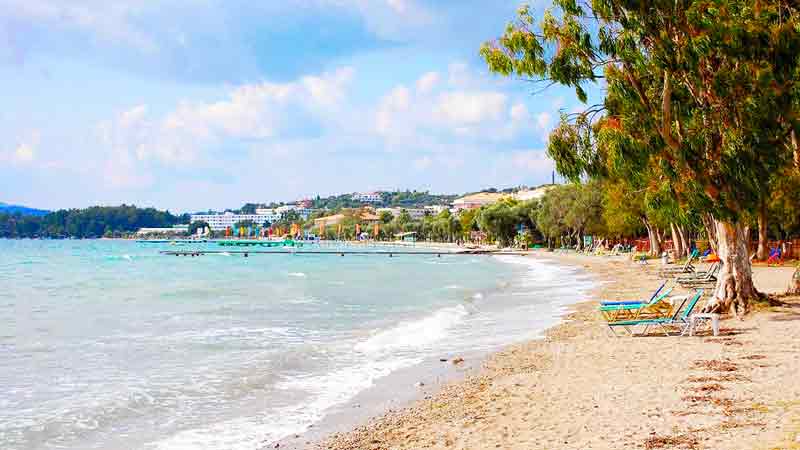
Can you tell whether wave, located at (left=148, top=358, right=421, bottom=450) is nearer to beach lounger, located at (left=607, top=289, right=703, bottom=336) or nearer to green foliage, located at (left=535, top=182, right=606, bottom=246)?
beach lounger, located at (left=607, top=289, right=703, bottom=336)

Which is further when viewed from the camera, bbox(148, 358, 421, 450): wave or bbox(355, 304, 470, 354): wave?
bbox(355, 304, 470, 354): wave

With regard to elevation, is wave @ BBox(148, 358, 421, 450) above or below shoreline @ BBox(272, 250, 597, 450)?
below

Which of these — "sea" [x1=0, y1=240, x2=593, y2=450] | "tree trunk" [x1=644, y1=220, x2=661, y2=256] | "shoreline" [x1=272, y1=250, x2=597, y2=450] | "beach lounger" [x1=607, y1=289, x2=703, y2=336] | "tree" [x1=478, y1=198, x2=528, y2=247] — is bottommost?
"sea" [x1=0, y1=240, x2=593, y2=450]

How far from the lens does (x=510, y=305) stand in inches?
→ 945

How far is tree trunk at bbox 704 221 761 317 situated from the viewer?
46.8 feet

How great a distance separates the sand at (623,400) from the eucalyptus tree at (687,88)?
2.88 metres

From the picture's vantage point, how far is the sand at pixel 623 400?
21.7ft

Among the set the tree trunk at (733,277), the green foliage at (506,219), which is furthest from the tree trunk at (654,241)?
the green foliage at (506,219)

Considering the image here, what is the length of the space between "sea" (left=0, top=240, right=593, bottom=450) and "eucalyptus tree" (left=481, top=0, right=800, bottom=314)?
466 cm

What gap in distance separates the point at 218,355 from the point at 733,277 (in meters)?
11.0

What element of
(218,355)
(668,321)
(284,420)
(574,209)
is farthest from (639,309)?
(574,209)

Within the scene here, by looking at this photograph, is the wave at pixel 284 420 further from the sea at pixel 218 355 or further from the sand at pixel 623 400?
the sand at pixel 623 400

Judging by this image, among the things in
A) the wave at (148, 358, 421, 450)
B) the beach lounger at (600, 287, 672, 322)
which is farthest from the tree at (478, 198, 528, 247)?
the wave at (148, 358, 421, 450)

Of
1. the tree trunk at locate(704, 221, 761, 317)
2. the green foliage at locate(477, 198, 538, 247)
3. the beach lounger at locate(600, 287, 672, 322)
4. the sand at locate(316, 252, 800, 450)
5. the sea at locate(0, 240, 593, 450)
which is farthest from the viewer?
the green foliage at locate(477, 198, 538, 247)
